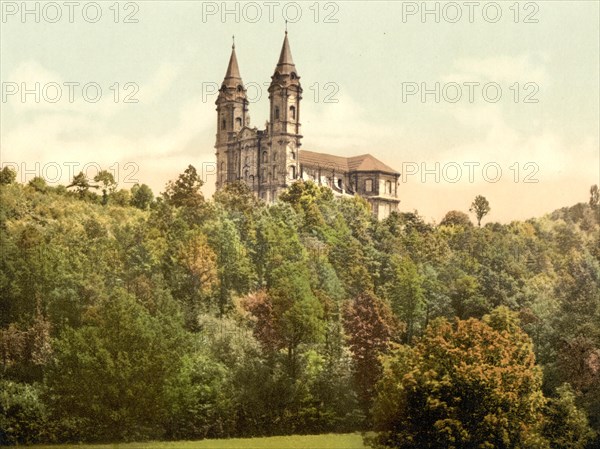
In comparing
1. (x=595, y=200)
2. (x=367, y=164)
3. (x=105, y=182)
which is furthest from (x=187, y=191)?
(x=367, y=164)

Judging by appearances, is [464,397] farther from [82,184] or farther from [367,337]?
[82,184]

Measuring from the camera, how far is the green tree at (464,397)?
37375 millimetres

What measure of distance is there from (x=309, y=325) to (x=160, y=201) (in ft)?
71.5

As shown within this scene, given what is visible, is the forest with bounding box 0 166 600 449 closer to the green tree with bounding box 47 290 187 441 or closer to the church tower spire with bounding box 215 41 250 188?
the green tree with bounding box 47 290 187 441

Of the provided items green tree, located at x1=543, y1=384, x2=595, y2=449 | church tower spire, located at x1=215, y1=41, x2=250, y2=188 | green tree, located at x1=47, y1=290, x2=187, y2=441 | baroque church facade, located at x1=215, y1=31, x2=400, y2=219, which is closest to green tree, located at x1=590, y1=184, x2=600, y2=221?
baroque church facade, located at x1=215, y1=31, x2=400, y2=219

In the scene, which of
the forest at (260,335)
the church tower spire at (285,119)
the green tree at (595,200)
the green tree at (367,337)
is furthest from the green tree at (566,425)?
the church tower spire at (285,119)

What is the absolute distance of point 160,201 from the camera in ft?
219

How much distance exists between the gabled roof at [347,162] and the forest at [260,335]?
41.3m

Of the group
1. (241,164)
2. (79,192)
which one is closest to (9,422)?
(79,192)

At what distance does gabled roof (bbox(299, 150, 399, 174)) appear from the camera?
373ft

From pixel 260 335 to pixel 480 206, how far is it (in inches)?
1898

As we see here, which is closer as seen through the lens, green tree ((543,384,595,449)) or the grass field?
green tree ((543,384,595,449))

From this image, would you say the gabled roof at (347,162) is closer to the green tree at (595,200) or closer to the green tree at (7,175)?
the green tree at (595,200)

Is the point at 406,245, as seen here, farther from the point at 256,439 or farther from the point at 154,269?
the point at 256,439
